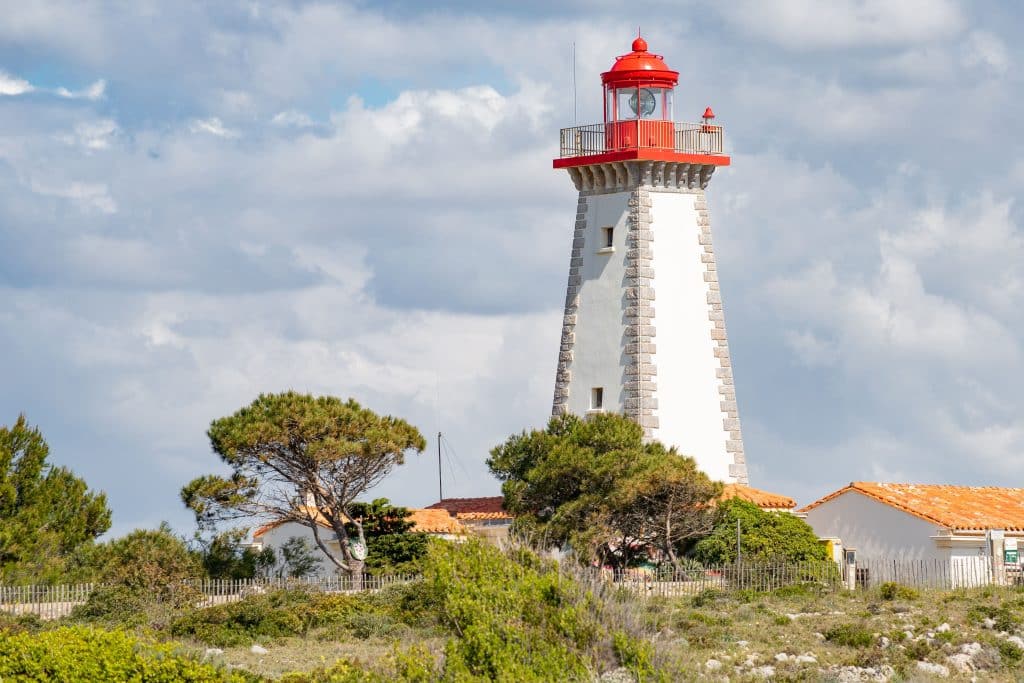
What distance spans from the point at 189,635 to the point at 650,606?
8790 millimetres

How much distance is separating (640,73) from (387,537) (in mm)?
13397

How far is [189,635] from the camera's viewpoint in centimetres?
3450

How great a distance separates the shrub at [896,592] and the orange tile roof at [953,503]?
5.05 metres

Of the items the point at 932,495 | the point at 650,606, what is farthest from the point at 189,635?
the point at 932,495

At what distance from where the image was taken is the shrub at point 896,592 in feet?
119

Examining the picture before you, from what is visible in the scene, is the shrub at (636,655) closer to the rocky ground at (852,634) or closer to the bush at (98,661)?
the rocky ground at (852,634)

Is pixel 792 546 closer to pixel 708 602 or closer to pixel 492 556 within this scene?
pixel 708 602

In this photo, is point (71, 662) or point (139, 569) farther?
point (139, 569)

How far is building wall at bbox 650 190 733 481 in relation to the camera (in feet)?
148

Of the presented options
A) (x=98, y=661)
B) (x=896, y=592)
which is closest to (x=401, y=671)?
(x=98, y=661)

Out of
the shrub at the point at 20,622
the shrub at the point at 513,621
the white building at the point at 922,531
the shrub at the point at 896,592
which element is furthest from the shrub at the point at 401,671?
the white building at the point at 922,531

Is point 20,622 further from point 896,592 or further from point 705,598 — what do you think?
point 896,592

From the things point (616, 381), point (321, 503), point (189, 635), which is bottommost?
point (189, 635)

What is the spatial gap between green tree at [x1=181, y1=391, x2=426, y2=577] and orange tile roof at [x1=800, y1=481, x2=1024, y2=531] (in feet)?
37.2
